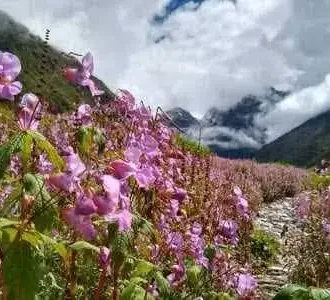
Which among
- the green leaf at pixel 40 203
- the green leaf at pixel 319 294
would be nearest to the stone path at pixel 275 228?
the green leaf at pixel 319 294

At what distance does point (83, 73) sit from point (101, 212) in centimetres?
72

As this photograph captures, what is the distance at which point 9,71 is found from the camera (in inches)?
84.9

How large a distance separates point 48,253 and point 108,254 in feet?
2.31

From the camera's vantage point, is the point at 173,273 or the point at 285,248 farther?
the point at 285,248

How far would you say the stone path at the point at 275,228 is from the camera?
22.8 feet

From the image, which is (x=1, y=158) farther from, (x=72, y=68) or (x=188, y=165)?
(x=188, y=165)

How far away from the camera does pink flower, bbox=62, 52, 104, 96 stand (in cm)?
237

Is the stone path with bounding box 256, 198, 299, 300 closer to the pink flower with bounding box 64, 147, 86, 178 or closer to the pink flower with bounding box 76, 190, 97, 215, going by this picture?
the pink flower with bounding box 64, 147, 86, 178

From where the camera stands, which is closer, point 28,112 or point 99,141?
point 28,112

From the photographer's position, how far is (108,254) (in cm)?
242

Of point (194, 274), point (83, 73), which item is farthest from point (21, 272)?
point (194, 274)

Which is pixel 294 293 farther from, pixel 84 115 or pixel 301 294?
pixel 84 115

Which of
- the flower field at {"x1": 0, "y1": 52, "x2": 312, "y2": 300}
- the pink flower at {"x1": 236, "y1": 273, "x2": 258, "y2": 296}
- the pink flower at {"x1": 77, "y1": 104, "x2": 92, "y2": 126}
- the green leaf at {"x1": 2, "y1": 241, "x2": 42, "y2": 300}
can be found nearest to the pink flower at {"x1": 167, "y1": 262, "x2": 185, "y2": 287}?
the flower field at {"x1": 0, "y1": 52, "x2": 312, "y2": 300}

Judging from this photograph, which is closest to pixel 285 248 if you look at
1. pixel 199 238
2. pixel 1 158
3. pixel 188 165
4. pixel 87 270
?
pixel 188 165
